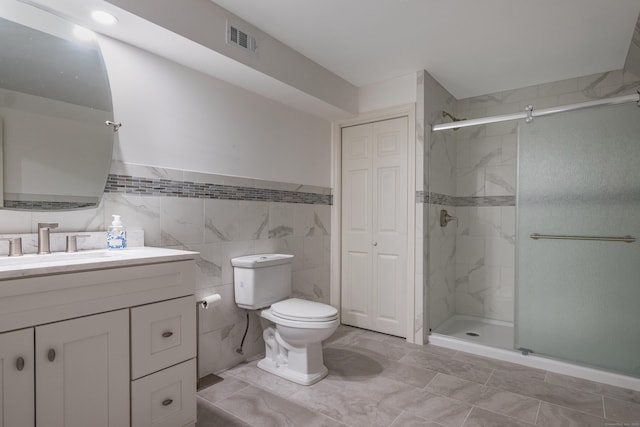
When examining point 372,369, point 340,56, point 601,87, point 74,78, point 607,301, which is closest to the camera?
point 74,78

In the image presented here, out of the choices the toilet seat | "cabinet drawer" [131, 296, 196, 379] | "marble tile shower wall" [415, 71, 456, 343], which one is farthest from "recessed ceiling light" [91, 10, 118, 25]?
"marble tile shower wall" [415, 71, 456, 343]

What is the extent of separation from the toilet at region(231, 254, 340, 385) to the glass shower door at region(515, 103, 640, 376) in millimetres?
1490

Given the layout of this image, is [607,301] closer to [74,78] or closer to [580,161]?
[580,161]

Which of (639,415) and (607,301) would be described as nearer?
(639,415)

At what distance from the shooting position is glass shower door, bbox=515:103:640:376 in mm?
2207

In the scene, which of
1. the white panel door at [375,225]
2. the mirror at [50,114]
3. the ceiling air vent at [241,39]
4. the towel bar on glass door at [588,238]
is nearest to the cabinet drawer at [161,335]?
the mirror at [50,114]

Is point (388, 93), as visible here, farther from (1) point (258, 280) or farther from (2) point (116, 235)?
(2) point (116, 235)

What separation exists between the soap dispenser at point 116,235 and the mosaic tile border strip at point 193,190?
0.19 meters

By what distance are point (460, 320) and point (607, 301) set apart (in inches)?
59.2

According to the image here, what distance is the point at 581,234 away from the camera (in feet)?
7.61

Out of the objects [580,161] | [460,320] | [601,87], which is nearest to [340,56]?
[580,161]

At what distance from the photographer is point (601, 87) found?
9.78ft

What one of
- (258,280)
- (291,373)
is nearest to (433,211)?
(258,280)

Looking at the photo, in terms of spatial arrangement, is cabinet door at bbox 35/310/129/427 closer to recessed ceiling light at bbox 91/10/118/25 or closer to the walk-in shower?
recessed ceiling light at bbox 91/10/118/25
